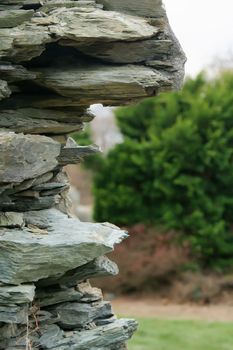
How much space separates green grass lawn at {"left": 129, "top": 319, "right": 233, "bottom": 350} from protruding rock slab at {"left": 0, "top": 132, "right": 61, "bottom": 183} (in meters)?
6.37

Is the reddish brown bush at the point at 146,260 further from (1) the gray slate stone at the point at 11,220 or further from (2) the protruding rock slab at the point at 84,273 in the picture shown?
(1) the gray slate stone at the point at 11,220

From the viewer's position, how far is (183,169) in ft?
55.9

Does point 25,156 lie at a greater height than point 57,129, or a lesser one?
lesser

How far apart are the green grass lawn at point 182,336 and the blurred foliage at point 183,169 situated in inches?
Result: 129

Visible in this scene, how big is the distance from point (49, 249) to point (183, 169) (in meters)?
12.1

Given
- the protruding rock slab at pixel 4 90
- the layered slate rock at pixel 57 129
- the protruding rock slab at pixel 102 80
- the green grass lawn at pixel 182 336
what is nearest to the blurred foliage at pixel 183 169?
the green grass lawn at pixel 182 336

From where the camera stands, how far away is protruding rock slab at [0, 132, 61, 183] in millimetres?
4875

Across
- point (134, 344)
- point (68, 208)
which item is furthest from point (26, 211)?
point (134, 344)

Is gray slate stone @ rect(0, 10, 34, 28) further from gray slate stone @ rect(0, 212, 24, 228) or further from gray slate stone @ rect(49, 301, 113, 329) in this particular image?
gray slate stone @ rect(49, 301, 113, 329)

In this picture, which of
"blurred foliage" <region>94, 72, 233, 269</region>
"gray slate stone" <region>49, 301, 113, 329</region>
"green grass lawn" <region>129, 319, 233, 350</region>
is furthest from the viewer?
"blurred foliage" <region>94, 72, 233, 269</region>

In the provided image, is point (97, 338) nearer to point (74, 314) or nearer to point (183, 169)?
point (74, 314)

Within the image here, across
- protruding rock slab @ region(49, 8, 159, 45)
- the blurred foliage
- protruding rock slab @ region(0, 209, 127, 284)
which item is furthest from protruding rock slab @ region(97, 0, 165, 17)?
the blurred foliage

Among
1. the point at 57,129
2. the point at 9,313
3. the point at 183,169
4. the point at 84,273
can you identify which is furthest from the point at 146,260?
the point at 9,313

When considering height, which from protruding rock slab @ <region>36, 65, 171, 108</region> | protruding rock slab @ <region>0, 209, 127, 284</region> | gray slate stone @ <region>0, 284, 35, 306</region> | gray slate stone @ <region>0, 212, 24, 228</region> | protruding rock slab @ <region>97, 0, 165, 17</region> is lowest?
gray slate stone @ <region>0, 284, 35, 306</region>
